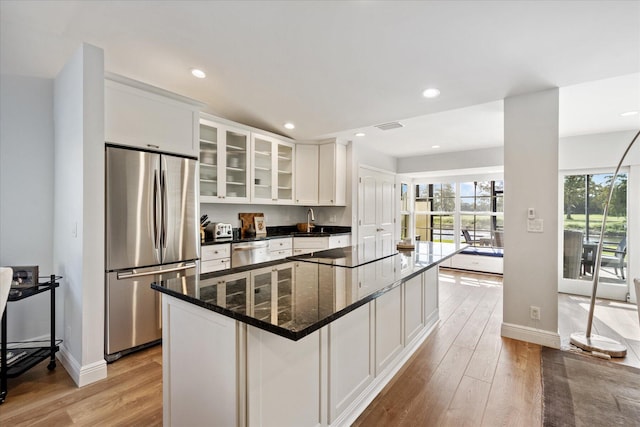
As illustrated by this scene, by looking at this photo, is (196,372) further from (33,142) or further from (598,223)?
(598,223)

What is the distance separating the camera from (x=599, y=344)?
2631 mm

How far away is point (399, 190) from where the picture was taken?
6457mm

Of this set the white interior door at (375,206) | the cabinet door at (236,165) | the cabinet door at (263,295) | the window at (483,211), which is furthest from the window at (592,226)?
the cabinet door at (263,295)

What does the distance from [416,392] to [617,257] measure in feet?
14.1

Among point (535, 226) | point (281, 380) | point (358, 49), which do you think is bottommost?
point (281, 380)

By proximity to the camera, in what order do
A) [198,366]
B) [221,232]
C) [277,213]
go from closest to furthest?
[198,366] → [221,232] → [277,213]

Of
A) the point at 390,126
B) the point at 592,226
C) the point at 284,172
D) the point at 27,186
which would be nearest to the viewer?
the point at 27,186

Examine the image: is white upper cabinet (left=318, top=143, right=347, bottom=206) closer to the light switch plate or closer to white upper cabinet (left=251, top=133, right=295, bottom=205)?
white upper cabinet (left=251, top=133, right=295, bottom=205)

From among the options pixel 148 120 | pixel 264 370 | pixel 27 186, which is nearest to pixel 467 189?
pixel 148 120

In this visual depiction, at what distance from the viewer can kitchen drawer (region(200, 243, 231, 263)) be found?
3163 mm

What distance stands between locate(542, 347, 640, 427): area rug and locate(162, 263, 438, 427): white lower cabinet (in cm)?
114

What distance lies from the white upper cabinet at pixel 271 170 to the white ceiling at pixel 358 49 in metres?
0.79

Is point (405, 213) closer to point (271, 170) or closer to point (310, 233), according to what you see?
point (310, 233)

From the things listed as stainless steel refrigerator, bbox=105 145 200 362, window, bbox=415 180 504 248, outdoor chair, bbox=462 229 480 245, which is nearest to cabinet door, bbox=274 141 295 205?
stainless steel refrigerator, bbox=105 145 200 362
